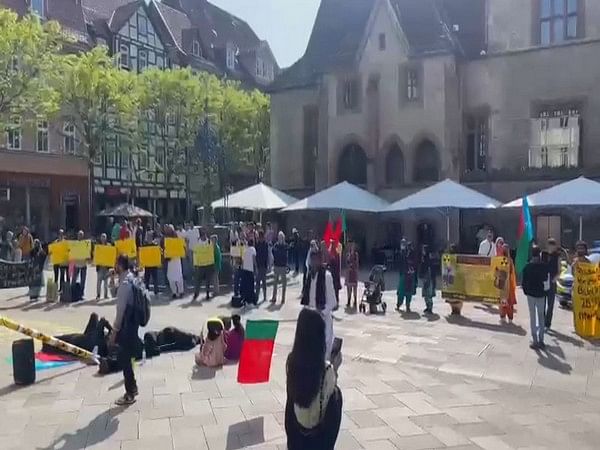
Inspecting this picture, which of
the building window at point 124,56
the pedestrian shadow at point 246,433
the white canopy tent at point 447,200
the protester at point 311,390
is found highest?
the building window at point 124,56

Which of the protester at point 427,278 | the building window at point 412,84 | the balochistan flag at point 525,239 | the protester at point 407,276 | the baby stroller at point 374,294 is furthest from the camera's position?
the building window at point 412,84

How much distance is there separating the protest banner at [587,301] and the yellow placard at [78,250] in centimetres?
1276

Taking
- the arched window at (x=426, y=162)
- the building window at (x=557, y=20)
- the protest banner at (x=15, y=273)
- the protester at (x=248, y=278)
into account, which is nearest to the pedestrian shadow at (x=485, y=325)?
the protester at (x=248, y=278)

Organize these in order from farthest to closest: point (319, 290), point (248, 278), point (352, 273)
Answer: point (248, 278), point (352, 273), point (319, 290)

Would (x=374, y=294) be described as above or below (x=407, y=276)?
below

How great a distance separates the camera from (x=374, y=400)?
28.0 feet

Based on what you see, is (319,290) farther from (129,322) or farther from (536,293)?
(536,293)

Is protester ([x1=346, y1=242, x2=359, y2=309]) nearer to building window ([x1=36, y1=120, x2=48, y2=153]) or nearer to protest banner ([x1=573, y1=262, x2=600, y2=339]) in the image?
protest banner ([x1=573, y1=262, x2=600, y2=339])

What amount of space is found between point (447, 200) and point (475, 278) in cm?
739

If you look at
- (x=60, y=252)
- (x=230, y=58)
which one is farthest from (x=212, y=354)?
(x=230, y=58)

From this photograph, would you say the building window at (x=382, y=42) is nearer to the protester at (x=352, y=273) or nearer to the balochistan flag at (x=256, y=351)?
the protester at (x=352, y=273)

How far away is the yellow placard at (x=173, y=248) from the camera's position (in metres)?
18.5

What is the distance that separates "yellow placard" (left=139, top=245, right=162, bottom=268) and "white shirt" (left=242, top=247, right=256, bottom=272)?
3.07 m

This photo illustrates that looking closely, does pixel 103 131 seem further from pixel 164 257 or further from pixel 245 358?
pixel 245 358
